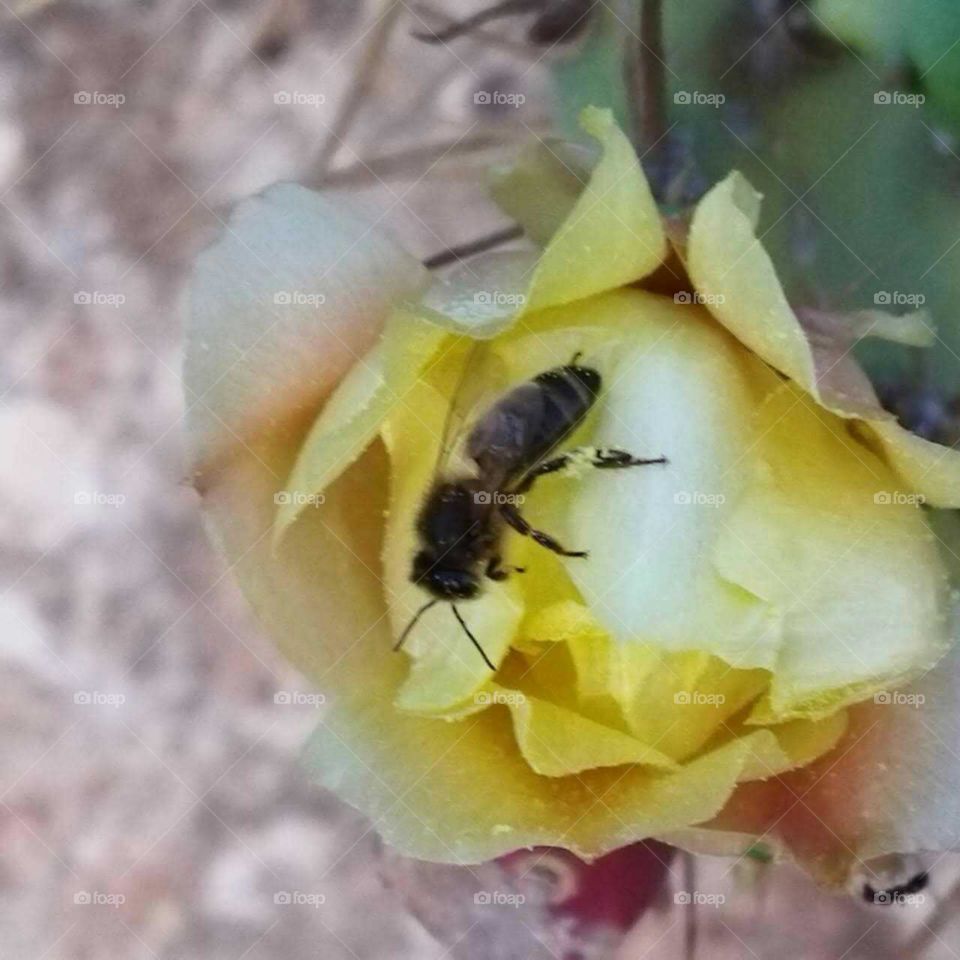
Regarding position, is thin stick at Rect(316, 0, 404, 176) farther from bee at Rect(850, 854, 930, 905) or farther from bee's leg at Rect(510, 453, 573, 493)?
bee at Rect(850, 854, 930, 905)

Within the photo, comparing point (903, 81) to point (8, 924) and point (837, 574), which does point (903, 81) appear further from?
point (8, 924)

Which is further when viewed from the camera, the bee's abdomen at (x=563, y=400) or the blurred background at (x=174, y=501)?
the blurred background at (x=174, y=501)

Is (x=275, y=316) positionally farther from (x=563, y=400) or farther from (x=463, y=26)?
(x=463, y=26)

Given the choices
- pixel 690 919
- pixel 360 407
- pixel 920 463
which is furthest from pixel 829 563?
pixel 690 919

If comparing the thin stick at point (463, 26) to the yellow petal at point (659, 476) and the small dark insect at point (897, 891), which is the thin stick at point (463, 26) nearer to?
the yellow petal at point (659, 476)

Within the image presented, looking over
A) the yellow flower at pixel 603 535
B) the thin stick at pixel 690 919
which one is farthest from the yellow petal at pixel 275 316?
the thin stick at pixel 690 919
